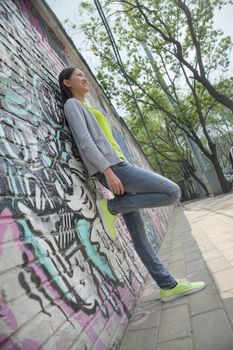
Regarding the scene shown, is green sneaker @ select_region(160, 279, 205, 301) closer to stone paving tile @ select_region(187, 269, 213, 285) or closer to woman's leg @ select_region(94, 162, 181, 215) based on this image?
stone paving tile @ select_region(187, 269, 213, 285)

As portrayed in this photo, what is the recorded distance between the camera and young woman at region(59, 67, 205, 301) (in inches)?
103

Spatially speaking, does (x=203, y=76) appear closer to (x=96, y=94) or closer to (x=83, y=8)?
Result: (x=83, y=8)

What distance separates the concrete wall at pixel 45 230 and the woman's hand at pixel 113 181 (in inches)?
10.7

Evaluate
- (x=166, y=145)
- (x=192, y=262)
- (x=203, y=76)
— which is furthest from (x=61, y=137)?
(x=166, y=145)

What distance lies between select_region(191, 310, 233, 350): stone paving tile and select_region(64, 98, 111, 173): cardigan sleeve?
1.28 meters

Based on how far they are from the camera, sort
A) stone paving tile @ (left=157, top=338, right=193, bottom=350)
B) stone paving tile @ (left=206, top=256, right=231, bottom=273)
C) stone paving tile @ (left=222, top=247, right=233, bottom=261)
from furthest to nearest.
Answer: stone paving tile @ (left=222, top=247, right=233, bottom=261) < stone paving tile @ (left=206, top=256, right=231, bottom=273) < stone paving tile @ (left=157, top=338, right=193, bottom=350)

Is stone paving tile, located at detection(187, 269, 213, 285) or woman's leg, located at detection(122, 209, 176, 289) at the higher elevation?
woman's leg, located at detection(122, 209, 176, 289)

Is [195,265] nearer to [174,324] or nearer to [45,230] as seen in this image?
[174,324]

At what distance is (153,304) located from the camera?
2.90m

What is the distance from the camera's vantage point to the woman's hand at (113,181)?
2604 millimetres

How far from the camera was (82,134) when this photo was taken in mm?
2703

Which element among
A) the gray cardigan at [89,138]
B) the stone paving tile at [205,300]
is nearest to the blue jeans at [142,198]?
the gray cardigan at [89,138]

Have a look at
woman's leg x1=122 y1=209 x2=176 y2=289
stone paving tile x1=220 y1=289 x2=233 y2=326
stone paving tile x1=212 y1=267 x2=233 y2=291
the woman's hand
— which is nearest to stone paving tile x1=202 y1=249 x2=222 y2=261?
stone paving tile x1=212 y1=267 x2=233 y2=291

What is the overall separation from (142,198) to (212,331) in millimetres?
1071
